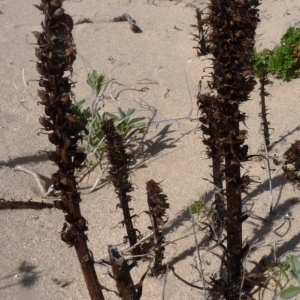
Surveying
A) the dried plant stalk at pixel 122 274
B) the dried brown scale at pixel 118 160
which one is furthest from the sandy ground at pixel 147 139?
the dried brown scale at pixel 118 160

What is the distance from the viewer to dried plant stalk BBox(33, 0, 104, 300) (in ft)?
6.79

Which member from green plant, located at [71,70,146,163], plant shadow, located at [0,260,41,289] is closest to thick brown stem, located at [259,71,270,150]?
green plant, located at [71,70,146,163]

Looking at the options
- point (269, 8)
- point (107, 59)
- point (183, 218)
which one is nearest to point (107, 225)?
point (183, 218)

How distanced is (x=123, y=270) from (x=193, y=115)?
98.2 inches

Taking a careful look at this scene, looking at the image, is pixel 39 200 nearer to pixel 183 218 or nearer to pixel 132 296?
pixel 183 218

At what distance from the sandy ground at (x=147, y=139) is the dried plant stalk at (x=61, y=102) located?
0.48 metres

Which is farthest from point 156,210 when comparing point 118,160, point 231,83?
point 231,83

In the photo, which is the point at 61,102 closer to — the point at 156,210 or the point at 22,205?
the point at 156,210

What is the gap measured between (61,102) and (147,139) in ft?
8.28

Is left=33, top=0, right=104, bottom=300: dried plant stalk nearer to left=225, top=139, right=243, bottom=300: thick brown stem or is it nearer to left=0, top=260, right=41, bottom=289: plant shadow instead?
left=225, top=139, right=243, bottom=300: thick brown stem

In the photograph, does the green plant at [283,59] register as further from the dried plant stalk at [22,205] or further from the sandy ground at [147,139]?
the dried plant stalk at [22,205]

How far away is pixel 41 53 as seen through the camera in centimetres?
208

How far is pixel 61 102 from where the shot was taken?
2156 mm

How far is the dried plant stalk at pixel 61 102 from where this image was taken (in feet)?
6.79
